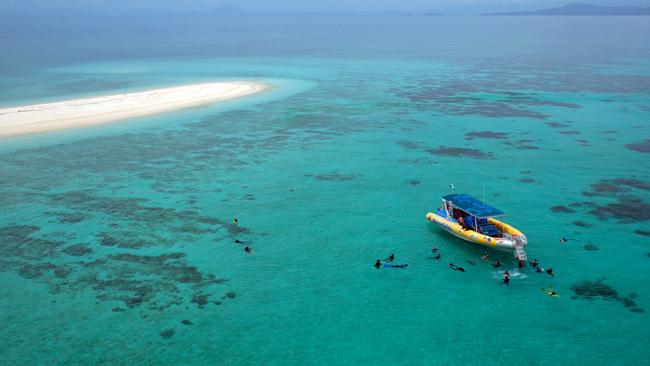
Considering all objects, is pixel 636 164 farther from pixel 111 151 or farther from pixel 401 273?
pixel 111 151

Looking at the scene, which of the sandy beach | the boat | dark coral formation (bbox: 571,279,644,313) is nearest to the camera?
dark coral formation (bbox: 571,279,644,313)

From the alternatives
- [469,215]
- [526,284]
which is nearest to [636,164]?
[469,215]

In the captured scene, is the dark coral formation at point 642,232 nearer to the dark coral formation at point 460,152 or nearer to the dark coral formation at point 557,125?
the dark coral formation at point 460,152

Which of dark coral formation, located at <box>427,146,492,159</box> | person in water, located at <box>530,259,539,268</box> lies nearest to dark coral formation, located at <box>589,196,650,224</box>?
person in water, located at <box>530,259,539,268</box>

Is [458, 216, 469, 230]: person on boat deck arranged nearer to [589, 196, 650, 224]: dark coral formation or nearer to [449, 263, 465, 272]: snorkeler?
[449, 263, 465, 272]: snorkeler

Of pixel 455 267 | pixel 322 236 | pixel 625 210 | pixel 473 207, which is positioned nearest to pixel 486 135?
pixel 625 210

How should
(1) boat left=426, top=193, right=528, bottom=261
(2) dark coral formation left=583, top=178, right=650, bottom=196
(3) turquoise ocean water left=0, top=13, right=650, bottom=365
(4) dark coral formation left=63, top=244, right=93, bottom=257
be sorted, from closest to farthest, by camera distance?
(3) turquoise ocean water left=0, top=13, right=650, bottom=365, (1) boat left=426, top=193, right=528, bottom=261, (4) dark coral formation left=63, top=244, right=93, bottom=257, (2) dark coral formation left=583, top=178, right=650, bottom=196

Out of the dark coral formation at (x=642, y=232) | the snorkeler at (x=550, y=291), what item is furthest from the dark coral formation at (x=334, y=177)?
the dark coral formation at (x=642, y=232)
